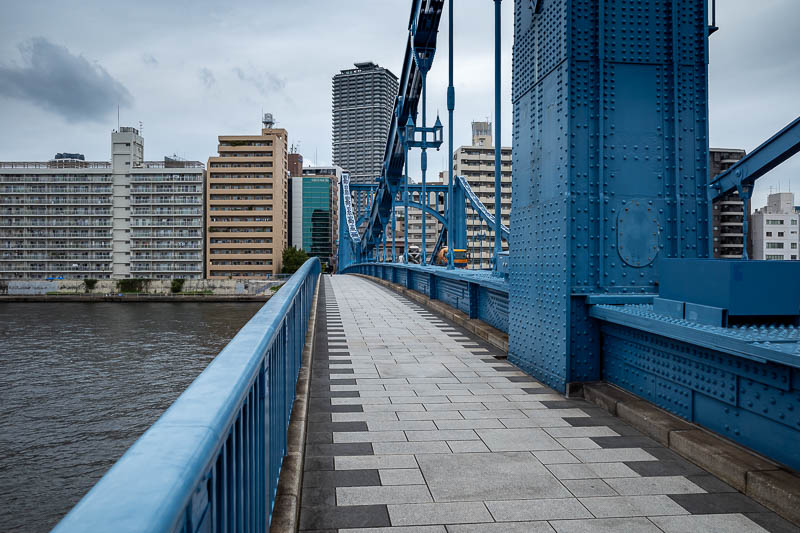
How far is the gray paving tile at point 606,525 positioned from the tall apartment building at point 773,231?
171ft

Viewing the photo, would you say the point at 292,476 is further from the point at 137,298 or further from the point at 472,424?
the point at 137,298

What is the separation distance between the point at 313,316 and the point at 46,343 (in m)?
42.7

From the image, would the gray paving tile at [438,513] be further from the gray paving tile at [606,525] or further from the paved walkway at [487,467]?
the gray paving tile at [606,525]

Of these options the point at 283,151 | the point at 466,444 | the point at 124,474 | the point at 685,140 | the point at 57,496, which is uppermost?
the point at 283,151

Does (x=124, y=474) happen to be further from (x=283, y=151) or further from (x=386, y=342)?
(x=283, y=151)

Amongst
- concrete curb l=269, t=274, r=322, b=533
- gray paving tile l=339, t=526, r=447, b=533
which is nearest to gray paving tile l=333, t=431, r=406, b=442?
concrete curb l=269, t=274, r=322, b=533

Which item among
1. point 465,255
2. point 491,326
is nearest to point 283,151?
point 465,255

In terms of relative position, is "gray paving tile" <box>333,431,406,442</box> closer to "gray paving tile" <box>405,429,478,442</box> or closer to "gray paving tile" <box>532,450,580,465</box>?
"gray paving tile" <box>405,429,478,442</box>

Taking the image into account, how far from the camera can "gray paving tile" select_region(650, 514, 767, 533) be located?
278 centimetres

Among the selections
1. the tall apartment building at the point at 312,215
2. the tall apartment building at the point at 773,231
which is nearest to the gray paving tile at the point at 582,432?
the tall apartment building at the point at 773,231

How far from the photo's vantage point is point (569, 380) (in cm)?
540

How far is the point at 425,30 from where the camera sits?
67.2 ft

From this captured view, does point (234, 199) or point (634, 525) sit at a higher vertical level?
point (234, 199)

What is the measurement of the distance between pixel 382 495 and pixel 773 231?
187 feet
